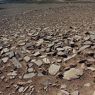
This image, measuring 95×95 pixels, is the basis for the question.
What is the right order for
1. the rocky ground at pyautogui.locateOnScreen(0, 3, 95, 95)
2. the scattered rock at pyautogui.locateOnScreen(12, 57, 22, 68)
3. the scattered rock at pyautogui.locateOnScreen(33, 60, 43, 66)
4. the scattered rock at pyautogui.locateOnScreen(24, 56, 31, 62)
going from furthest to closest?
the scattered rock at pyautogui.locateOnScreen(24, 56, 31, 62)
the scattered rock at pyautogui.locateOnScreen(12, 57, 22, 68)
the scattered rock at pyautogui.locateOnScreen(33, 60, 43, 66)
the rocky ground at pyautogui.locateOnScreen(0, 3, 95, 95)

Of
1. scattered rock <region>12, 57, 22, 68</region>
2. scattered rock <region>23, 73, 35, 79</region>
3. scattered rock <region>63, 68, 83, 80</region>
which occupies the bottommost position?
scattered rock <region>23, 73, 35, 79</region>

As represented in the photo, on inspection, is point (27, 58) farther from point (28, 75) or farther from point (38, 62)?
point (28, 75)

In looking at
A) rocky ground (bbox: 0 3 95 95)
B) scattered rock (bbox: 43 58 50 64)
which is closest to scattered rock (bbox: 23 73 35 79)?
rocky ground (bbox: 0 3 95 95)

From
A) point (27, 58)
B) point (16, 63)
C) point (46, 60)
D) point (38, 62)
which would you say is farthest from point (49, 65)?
point (16, 63)

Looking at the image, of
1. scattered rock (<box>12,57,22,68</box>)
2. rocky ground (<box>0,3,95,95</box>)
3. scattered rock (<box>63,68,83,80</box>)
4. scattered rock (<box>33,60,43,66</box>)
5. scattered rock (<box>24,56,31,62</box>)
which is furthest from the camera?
scattered rock (<box>24,56,31,62</box>)

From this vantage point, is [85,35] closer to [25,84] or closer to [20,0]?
[25,84]

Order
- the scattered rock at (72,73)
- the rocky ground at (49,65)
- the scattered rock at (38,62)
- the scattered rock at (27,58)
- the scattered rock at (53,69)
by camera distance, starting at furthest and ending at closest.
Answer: the scattered rock at (27,58), the scattered rock at (38,62), the scattered rock at (53,69), the scattered rock at (72,73), the rocky ground at (49,65)

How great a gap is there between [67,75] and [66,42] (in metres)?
2.85

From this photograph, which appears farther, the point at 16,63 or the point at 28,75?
the point at 16,63

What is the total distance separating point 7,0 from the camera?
45.6m

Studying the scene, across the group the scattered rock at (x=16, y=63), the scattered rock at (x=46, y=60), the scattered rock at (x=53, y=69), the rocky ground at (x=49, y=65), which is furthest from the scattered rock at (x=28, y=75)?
the scattered rock at (x=46, y=60)

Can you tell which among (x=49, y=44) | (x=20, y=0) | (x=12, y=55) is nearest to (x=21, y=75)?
(x=12, y=55)

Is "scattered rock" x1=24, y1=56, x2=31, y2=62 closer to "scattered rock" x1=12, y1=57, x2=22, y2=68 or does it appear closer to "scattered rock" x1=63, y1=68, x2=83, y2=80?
"scattered rock" x1=12, y1=57, x2=22, y2=68

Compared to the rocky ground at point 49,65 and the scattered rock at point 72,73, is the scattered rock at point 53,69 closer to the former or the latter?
the rocky ground at point 49,65
